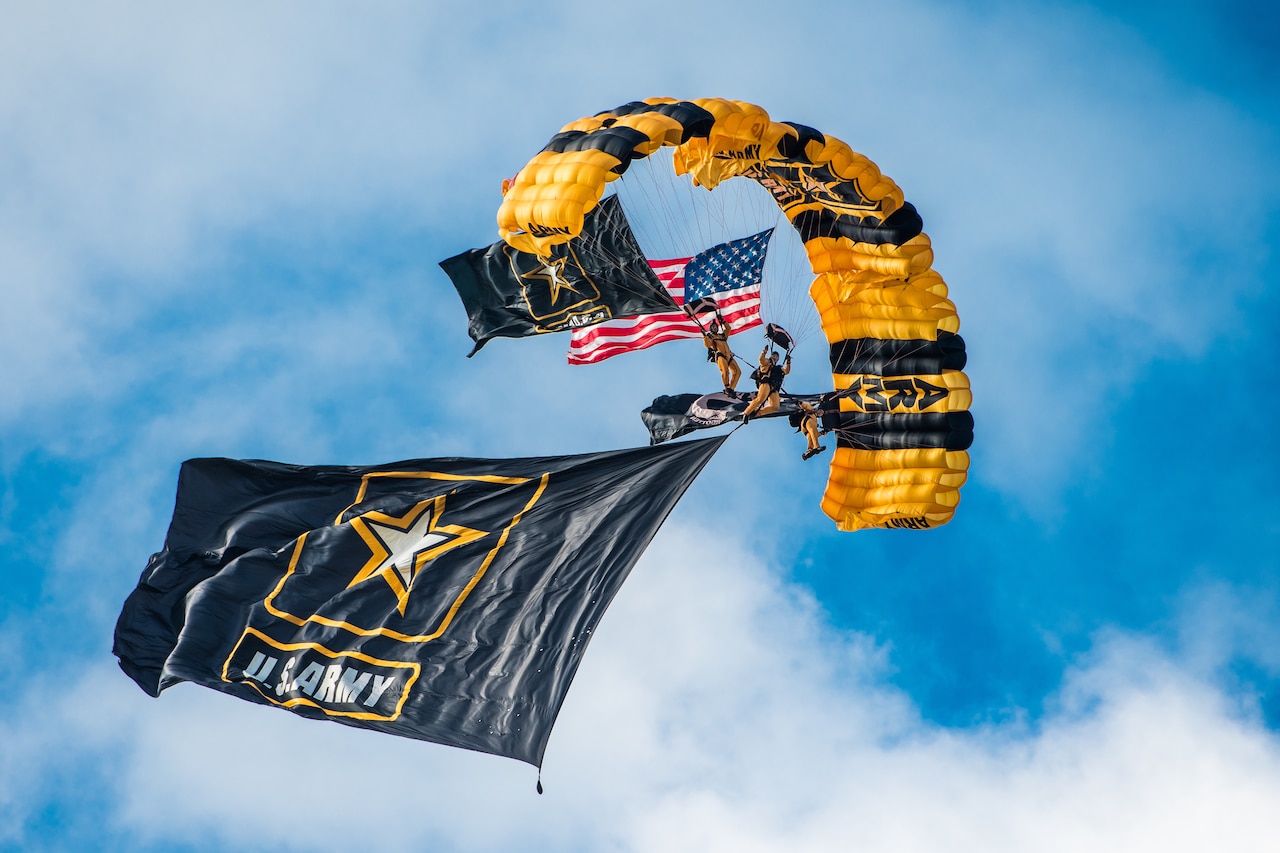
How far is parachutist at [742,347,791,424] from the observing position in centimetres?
2397

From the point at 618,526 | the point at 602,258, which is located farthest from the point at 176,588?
the point at 602,258

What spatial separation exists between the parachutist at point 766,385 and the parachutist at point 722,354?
285mm

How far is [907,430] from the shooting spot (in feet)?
82.2

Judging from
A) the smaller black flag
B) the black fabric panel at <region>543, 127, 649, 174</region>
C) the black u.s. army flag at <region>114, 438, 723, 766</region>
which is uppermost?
the black fabric panel at <region>543, 127, 649, 174</region>

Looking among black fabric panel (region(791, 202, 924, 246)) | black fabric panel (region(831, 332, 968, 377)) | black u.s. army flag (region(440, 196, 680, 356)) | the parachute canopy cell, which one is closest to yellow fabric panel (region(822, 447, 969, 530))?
the parachute canopy cell

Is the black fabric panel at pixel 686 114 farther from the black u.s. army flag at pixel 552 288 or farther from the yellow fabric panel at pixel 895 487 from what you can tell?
the yellow fabric panel at pixel 895 487

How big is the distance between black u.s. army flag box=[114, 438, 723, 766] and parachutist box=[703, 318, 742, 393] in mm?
932

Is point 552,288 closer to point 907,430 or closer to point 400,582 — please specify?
point 400,582

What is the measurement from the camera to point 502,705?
21.7 metres

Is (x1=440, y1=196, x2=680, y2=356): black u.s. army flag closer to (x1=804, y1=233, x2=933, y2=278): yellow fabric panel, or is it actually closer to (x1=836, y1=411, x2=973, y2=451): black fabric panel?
(x1=804, y1=233, x2=933, y2=278): yellow fabric panel

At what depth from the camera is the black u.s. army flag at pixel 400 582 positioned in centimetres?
2222

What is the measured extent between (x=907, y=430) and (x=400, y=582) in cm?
703

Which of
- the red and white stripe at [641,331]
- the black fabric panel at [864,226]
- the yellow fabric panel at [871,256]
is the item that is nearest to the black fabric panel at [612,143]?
the black fabric panel at [864,226]

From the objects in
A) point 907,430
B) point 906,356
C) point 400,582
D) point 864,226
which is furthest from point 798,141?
point 400,582
